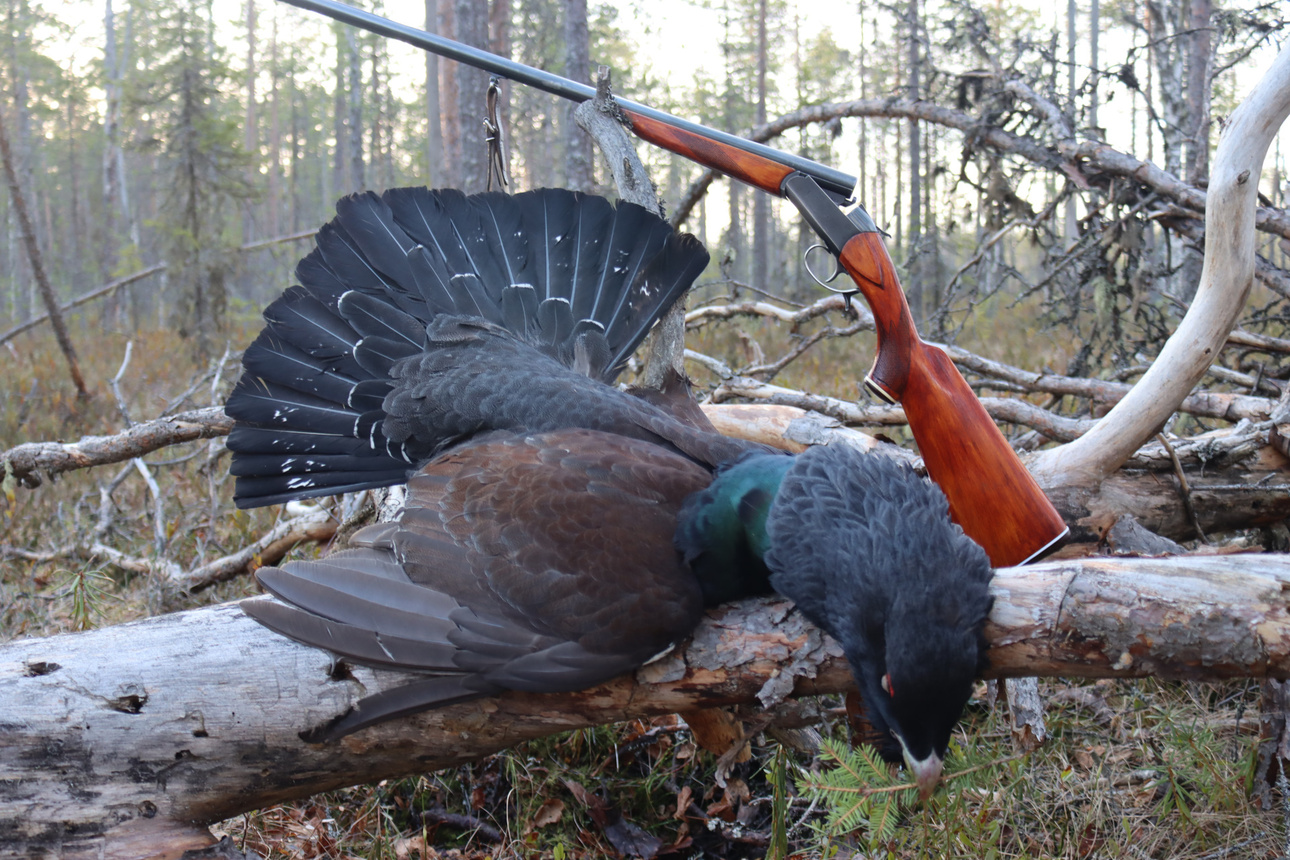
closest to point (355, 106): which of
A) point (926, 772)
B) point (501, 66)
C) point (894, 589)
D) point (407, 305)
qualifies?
point (501, 66)

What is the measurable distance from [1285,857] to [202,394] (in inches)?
359

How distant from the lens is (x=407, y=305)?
10.5ft

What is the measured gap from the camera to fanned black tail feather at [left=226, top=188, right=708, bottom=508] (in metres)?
3.04

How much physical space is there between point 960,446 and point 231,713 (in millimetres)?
2175

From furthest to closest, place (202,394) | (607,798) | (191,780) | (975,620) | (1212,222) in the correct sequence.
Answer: (202,394), (607,798), (1212,222), (191,780), (975,620)

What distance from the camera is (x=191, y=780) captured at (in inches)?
80.6

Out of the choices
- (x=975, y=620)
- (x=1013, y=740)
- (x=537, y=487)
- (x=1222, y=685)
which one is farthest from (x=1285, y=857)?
(x=537, y=487)

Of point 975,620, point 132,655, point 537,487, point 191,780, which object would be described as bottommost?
point 191,780

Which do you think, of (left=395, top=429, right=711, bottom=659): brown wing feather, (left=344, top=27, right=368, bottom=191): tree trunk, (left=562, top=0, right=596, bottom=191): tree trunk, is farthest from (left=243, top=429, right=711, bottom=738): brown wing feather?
(left=344, top=27, right=368, bottom=191): tree trunk

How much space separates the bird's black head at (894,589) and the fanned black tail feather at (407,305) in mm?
1458

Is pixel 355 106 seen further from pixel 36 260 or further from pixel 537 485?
pixel 537 485

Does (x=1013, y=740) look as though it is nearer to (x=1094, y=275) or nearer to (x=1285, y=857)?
(x=1285, y=857)

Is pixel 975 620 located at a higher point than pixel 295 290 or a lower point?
lower

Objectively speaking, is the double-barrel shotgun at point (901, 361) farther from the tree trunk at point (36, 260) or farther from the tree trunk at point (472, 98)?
the tree trunk at point (472, 98)
